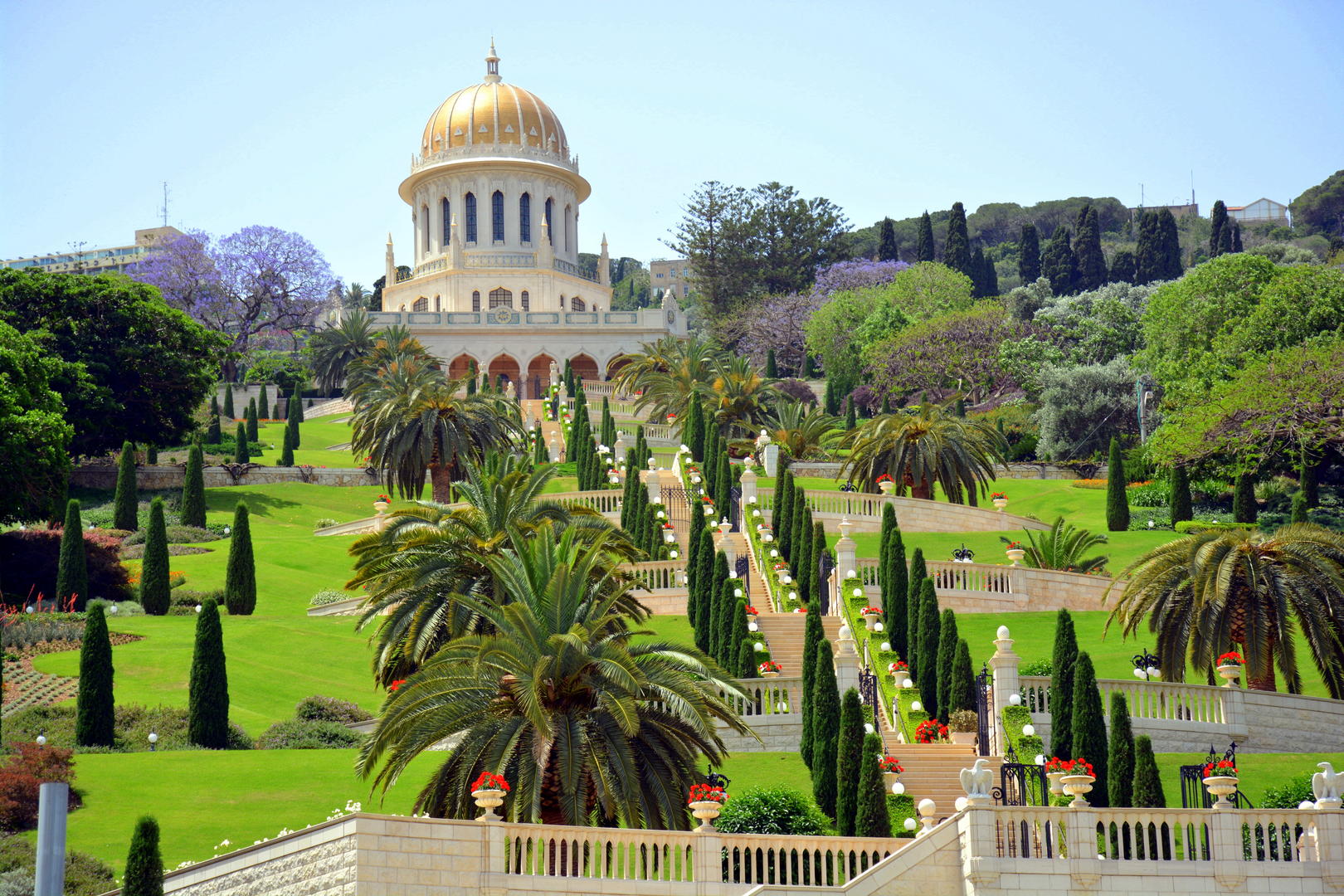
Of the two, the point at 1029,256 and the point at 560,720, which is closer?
the point at 560,720

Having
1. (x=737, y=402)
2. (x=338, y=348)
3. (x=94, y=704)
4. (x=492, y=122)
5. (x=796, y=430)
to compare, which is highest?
(x=492, y=122)

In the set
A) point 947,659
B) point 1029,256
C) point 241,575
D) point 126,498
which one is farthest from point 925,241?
point 947,659

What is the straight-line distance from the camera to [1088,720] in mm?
26078

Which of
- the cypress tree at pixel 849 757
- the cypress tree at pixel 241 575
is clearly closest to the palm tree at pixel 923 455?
the cypress tree at pixel 241 575

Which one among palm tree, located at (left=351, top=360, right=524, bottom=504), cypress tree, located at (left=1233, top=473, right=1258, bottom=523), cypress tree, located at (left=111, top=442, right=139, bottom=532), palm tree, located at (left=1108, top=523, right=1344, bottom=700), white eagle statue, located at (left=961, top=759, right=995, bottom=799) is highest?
palm tree, located at (left=351, top=360, right=524, bottom=504)

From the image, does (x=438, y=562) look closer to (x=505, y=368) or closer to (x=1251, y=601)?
(x=1251, y=601)

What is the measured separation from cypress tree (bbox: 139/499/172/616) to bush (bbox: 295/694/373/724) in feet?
33.0

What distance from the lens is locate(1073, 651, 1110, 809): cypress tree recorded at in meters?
26.0

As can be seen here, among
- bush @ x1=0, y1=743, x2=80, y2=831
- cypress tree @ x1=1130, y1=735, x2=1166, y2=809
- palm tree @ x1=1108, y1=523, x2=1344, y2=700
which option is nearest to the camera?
cypress tree @ x1=1130, y1=735, x2=1166, y2=809

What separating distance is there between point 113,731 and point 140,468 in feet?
109

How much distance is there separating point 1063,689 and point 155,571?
24.1 meters

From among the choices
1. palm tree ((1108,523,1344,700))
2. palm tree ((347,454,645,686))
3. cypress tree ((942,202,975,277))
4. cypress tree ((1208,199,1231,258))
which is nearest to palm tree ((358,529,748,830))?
palm tree ((347,454,645,686))

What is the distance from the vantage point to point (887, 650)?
33500mm

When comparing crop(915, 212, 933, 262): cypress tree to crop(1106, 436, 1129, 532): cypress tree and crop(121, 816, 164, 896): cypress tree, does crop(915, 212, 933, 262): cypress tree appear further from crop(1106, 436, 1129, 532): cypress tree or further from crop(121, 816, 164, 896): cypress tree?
crop(121, 816, 164, 896): cypress tree
